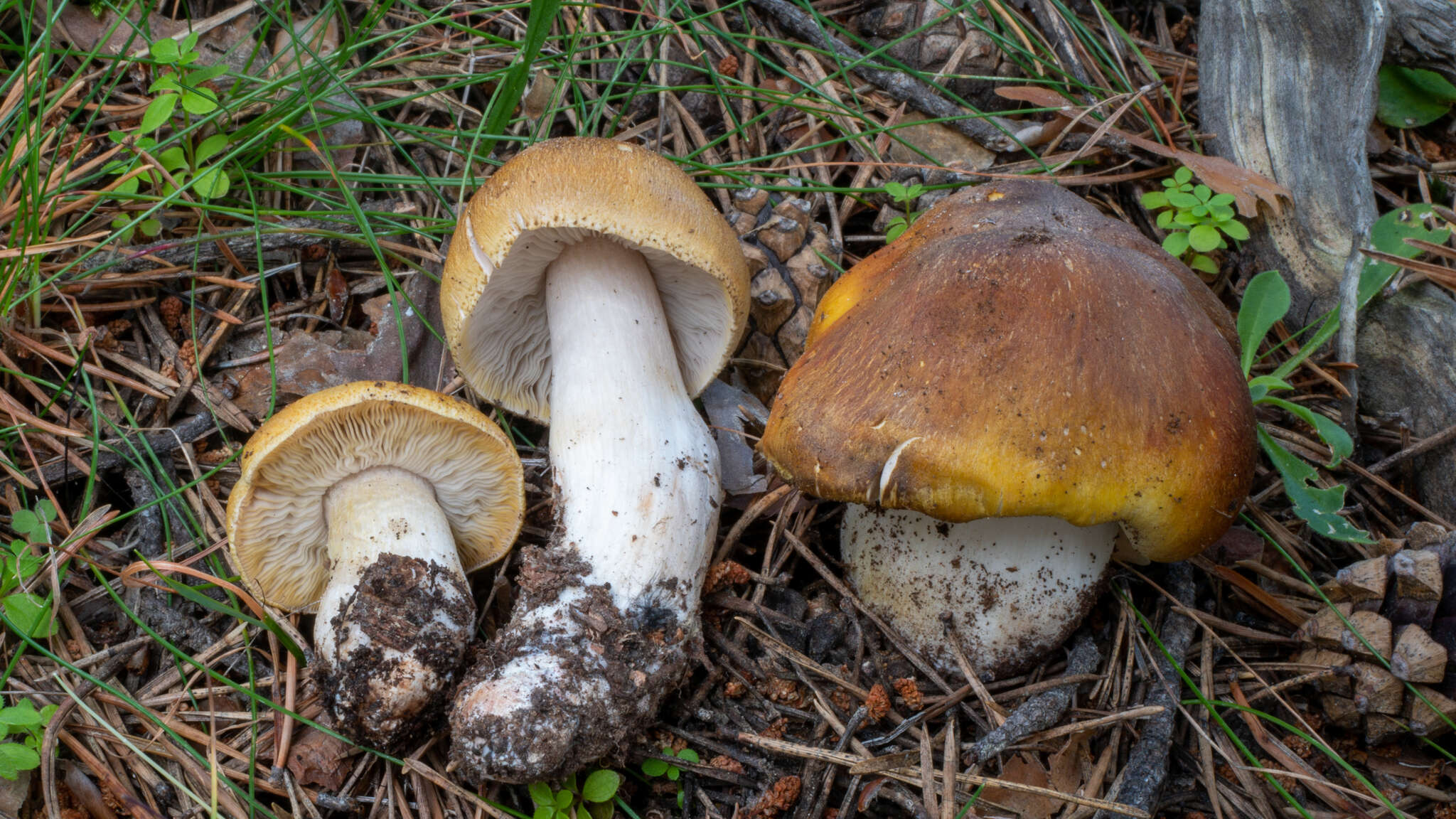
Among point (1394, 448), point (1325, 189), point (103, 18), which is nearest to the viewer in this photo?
point (1394, 448)

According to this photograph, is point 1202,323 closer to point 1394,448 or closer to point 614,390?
point 1394,448

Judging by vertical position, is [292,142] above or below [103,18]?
below

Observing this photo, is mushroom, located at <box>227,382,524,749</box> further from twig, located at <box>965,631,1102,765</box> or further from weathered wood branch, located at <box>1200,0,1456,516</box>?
weathered wood branch, located at <box>1200,0,1456,516</box>

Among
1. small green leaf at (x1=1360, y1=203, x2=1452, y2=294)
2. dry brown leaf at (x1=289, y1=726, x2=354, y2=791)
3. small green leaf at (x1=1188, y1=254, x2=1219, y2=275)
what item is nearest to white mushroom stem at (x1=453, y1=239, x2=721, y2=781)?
dry brown leaf at (x1=289, y1=726, x2=354, y2=791)

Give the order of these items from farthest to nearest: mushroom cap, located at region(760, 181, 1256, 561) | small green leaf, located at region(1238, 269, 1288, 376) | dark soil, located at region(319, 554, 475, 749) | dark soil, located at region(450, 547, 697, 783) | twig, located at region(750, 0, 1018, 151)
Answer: twig, located at region(750, 0, 1018, 151), small green leaf, located at region(1238, 269, 1288, 376), dark soil, located at region(319, 554, 475, 749), dark soil, located at region(450, 547, 697, 783), mushroom cap, located at region(760, 181, 1256, 561)

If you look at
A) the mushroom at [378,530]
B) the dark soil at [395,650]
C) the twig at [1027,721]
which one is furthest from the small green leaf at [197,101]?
the twig at [1027,721]

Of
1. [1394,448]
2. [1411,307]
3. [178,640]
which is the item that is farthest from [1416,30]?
[178,640]

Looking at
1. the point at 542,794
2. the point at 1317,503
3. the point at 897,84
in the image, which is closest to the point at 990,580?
the point at 1317,503
